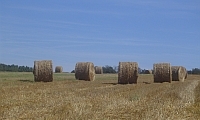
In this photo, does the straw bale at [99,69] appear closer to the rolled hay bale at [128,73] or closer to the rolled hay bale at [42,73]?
the rolled hay bale at [42,73]

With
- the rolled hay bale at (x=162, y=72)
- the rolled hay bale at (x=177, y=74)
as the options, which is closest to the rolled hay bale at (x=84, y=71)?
the rolled hay bale at (x=162, y=72)

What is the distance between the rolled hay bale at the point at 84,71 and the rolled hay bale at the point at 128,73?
3793 mm

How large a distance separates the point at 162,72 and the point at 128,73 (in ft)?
11.2

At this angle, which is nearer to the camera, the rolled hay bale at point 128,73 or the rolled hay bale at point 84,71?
the rolled hay bale at point 128,73

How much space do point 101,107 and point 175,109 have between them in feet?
5.46

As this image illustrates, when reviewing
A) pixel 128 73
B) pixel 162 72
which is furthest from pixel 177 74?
pixel 128 73

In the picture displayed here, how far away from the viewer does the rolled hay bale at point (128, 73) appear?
23391 millimetres

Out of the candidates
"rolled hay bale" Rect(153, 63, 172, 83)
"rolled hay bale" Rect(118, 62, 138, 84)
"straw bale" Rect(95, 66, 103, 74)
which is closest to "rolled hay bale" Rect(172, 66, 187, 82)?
"rolled hay bale" Rect(153, 63, 172, 83)

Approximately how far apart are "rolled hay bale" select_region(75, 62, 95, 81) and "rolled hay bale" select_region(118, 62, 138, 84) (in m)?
3.79

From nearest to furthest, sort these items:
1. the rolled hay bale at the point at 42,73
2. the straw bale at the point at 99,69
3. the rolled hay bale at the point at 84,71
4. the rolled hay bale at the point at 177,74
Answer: the rolled hay bale at the point at 42,73 < the rolled hay bale at the point at 84,71 < the rolled hay bale at the point at 177,74 < the straw bale at the point at 99,69

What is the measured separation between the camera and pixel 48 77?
934 inches

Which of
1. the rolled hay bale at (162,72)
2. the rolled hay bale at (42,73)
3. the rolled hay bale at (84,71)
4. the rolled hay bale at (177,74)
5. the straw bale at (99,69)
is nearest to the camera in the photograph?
the rolled hay bale at (42,73)

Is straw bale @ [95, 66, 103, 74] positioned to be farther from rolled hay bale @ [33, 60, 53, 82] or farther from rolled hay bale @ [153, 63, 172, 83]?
rolled hay bale @ [33, 60, 53, 82]

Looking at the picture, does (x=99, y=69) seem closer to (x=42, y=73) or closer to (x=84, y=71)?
(x=84, y=71)
